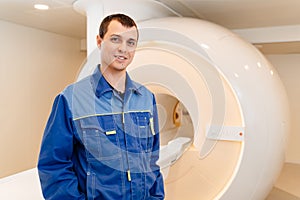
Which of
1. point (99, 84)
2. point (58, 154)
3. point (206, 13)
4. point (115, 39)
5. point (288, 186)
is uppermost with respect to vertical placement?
point (206, 13)

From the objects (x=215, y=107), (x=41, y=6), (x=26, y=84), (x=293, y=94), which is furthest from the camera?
(x=293, y=94)

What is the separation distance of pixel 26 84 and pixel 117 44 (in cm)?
231

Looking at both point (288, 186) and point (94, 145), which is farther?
point (288, 186)

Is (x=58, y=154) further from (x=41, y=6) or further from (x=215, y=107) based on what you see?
(x=41, y=6)

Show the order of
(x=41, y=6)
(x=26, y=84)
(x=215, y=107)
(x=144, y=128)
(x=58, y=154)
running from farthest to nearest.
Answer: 1. (x=26, y=84)
2. (x=41, y=6)
3. (x=215, y=107)
4. (x=144, y=128)
5. (x=58, y=154)

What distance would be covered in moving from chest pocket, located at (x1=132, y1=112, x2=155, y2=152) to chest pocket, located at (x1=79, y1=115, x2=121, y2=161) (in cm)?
8

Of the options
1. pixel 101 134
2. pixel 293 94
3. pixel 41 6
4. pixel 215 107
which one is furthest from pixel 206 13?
pixel 293 94

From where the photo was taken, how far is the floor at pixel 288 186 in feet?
8.41

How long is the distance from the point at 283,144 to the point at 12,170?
7.24 ft

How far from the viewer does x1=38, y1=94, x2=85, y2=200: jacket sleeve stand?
78 centimetres

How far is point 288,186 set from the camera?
2861mm

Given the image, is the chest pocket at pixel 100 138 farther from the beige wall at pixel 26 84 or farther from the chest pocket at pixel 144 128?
the beige wall at pixel 26 84

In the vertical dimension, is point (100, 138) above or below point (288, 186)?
above

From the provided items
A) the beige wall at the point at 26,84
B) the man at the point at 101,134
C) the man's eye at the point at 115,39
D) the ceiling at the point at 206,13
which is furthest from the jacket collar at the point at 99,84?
the beige wall at the point at 26,84
